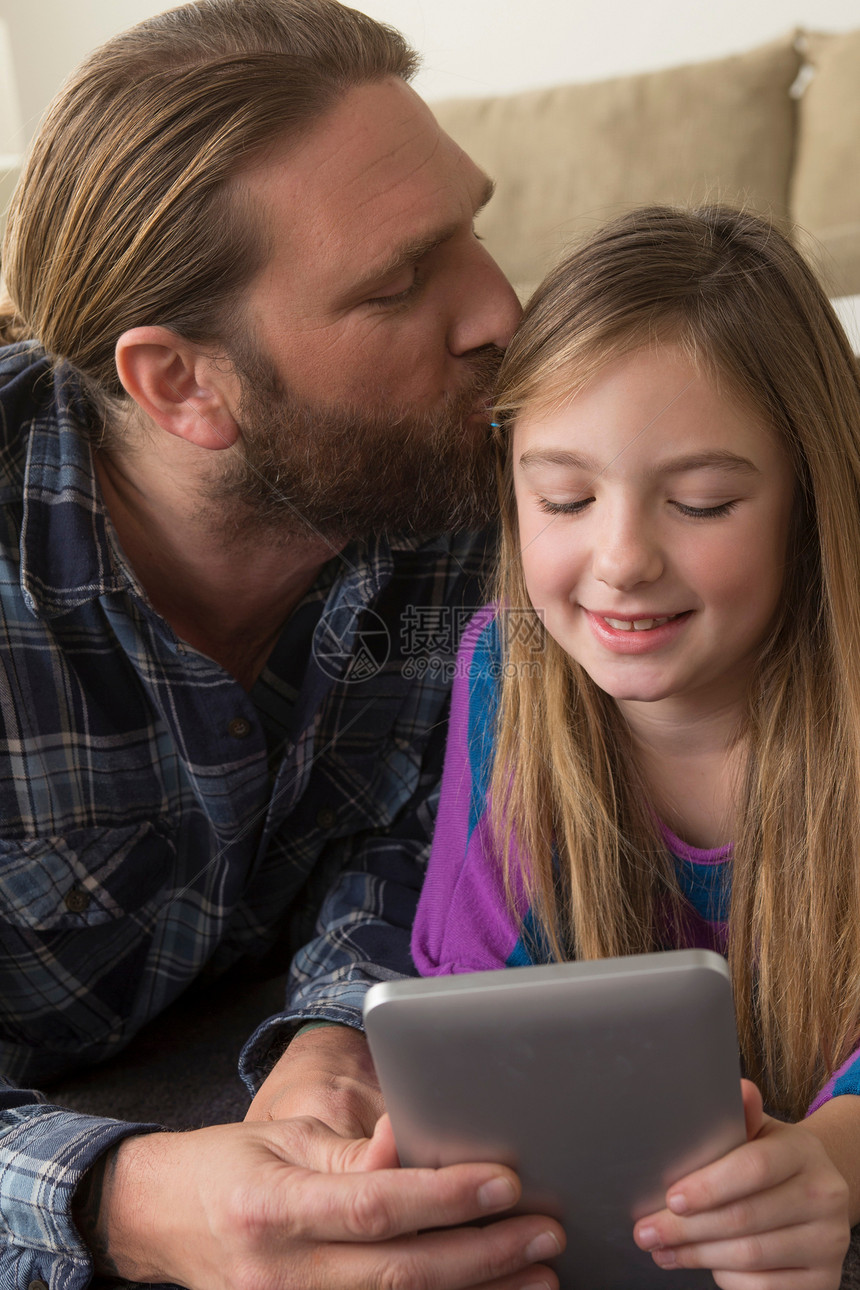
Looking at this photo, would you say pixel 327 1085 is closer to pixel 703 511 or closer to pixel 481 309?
pixel 703 511

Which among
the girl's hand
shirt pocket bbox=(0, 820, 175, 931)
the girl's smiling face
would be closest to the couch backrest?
the girl's smiling face

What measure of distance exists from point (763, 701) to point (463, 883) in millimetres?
261

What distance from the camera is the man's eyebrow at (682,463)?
2.35 feet

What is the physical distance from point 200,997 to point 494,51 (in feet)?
5.72

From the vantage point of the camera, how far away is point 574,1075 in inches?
19.5

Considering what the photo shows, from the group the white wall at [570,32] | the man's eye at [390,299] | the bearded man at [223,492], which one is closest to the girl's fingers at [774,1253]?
the bearded man at [223,492]

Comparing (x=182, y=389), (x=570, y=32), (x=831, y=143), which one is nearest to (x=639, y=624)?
(x=182, y=389)

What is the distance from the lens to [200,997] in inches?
43.8

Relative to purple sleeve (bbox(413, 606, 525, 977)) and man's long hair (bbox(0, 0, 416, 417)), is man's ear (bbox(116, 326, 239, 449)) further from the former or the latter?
purple sleeve (bbox(413, 606, 525, 977))

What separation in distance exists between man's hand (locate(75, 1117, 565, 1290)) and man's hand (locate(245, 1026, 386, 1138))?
80 mm

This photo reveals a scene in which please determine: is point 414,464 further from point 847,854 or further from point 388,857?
point 847,854

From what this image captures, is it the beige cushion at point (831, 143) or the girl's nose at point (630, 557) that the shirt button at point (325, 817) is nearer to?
the girl's nose at point (630, 557)

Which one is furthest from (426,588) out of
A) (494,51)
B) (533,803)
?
(494,51)

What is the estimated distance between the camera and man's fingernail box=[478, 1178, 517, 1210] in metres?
0.53
